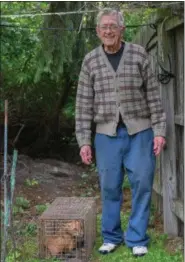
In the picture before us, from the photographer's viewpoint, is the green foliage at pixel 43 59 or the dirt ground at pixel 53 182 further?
the dirt ground at pixel 53 182

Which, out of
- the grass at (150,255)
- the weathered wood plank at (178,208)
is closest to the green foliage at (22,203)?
the grass at (150,255)

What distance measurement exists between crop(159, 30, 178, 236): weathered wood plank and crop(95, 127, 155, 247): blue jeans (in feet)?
1.19

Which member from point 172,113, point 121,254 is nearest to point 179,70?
point 172,113

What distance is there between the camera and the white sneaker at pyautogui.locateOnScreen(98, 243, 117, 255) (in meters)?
4.06

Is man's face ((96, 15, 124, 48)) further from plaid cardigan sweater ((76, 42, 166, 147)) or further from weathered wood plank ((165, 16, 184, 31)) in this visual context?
weathered wood plank ((165, 16, 184, 31))

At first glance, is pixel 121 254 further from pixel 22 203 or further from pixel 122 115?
pixel 22 203

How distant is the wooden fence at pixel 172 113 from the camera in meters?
4.14

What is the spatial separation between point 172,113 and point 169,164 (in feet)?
1.42

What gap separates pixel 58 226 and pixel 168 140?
3.83 ft

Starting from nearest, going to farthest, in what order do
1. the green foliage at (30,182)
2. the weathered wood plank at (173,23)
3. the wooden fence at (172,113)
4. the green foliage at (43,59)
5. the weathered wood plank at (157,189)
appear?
the weathered wood plank at (173,23) → the wooden fence at (172,113) → the weathered wood plank at (157,189) → the green foliage at (43,59) → the green foliage at (30,182)

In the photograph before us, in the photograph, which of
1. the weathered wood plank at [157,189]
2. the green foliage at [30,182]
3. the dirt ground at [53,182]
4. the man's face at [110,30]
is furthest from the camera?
the green foliage at [30,182]

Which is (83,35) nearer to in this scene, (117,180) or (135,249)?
(117,180)

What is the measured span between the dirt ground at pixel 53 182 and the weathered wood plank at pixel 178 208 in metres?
1.48

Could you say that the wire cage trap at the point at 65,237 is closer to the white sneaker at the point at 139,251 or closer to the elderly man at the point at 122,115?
the elderly man at the point at 122,115
